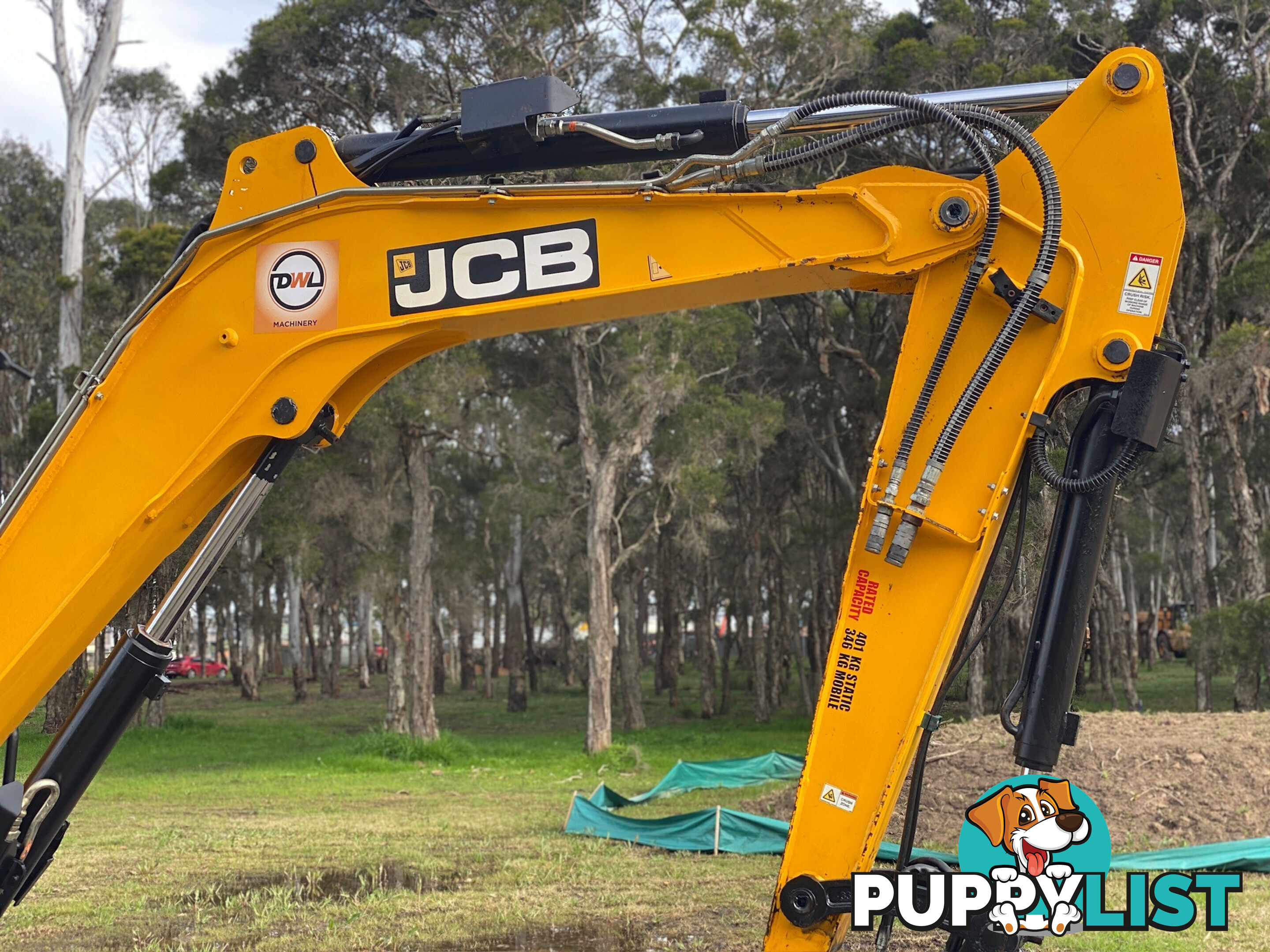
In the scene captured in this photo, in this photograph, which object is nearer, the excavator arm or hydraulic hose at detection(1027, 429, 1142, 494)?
hydraulic hose at detection(1027, 429, 1142, 494)

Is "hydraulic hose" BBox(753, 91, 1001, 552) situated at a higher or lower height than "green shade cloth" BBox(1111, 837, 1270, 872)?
higher

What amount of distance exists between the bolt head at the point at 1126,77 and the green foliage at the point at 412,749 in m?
18.4

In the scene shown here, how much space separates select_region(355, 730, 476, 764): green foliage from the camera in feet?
68.4

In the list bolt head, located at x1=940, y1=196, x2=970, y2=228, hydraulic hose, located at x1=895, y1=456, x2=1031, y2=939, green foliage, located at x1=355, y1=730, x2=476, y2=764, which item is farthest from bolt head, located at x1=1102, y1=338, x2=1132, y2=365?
green foliage, located at x1=355, y1=730, x2=476, y2=764

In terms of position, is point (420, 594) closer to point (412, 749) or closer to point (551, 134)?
point (412, 749)

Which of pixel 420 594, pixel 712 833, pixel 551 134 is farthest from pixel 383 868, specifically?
pixel 420 594

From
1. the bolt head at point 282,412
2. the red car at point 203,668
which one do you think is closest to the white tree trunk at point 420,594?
the red car at point 203,668

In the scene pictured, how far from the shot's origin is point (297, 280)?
4352mm

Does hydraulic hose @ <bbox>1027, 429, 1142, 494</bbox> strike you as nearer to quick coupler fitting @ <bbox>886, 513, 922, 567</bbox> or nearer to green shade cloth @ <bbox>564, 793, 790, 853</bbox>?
quick coupler fitting @ <bbox>886, 513, 922, 567</bbox>

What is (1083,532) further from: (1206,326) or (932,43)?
(1206,326)

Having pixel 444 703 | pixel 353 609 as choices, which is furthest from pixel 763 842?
pixel 353 609

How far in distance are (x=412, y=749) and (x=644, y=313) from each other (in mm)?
17761

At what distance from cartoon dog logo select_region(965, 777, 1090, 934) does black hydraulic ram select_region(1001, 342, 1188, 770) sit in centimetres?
10

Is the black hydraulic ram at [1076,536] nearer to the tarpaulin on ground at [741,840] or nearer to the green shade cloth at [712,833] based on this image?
the tarpaulin on ground at [741,840]
